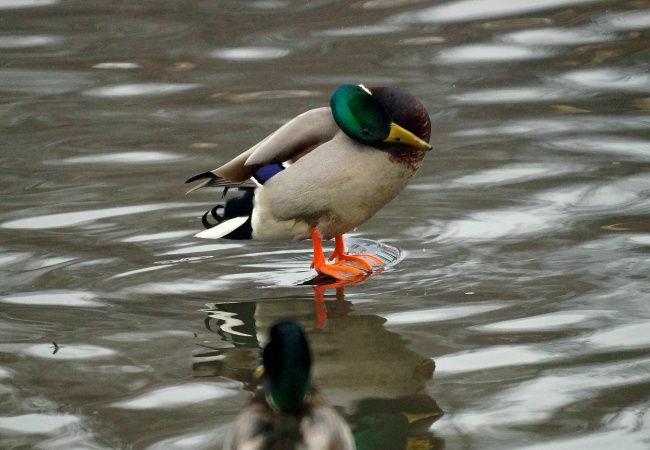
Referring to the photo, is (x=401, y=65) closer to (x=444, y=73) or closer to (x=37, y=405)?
(x=444, y=73)

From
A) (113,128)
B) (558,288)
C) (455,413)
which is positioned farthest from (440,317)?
(113,128)

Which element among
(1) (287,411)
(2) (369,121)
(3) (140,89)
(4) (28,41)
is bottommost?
(3) (140,89)

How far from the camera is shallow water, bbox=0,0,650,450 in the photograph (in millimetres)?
3570

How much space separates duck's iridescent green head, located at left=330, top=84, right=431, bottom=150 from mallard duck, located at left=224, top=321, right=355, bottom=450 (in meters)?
2.14

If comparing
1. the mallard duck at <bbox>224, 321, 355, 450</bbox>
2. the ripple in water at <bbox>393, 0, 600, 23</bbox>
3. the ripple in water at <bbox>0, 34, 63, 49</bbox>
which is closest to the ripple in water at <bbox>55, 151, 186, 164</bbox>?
the ripple in water at <bbox>0, 34, 63, 49</bbox>

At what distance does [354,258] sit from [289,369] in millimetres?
2419

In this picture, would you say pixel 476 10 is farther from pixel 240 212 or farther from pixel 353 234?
pixel 240 212

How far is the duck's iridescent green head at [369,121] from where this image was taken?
186 inches

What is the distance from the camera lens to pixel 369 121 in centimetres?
473

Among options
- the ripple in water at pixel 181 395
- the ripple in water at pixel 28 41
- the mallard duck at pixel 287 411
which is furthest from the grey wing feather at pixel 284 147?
the ripple in water at pixel 28 41

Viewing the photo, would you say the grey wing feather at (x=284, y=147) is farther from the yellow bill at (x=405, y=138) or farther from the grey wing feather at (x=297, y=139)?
the yellow bill at (x=405, y=138)

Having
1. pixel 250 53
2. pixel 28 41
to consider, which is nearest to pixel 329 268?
pixel 250 53

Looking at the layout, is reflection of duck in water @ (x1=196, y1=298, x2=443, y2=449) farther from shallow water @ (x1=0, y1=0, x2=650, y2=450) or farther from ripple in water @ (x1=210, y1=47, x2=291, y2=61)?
ripple in water @ (x1=210, y1=47, x2=291, y2=61)

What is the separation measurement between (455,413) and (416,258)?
5.36 ft
